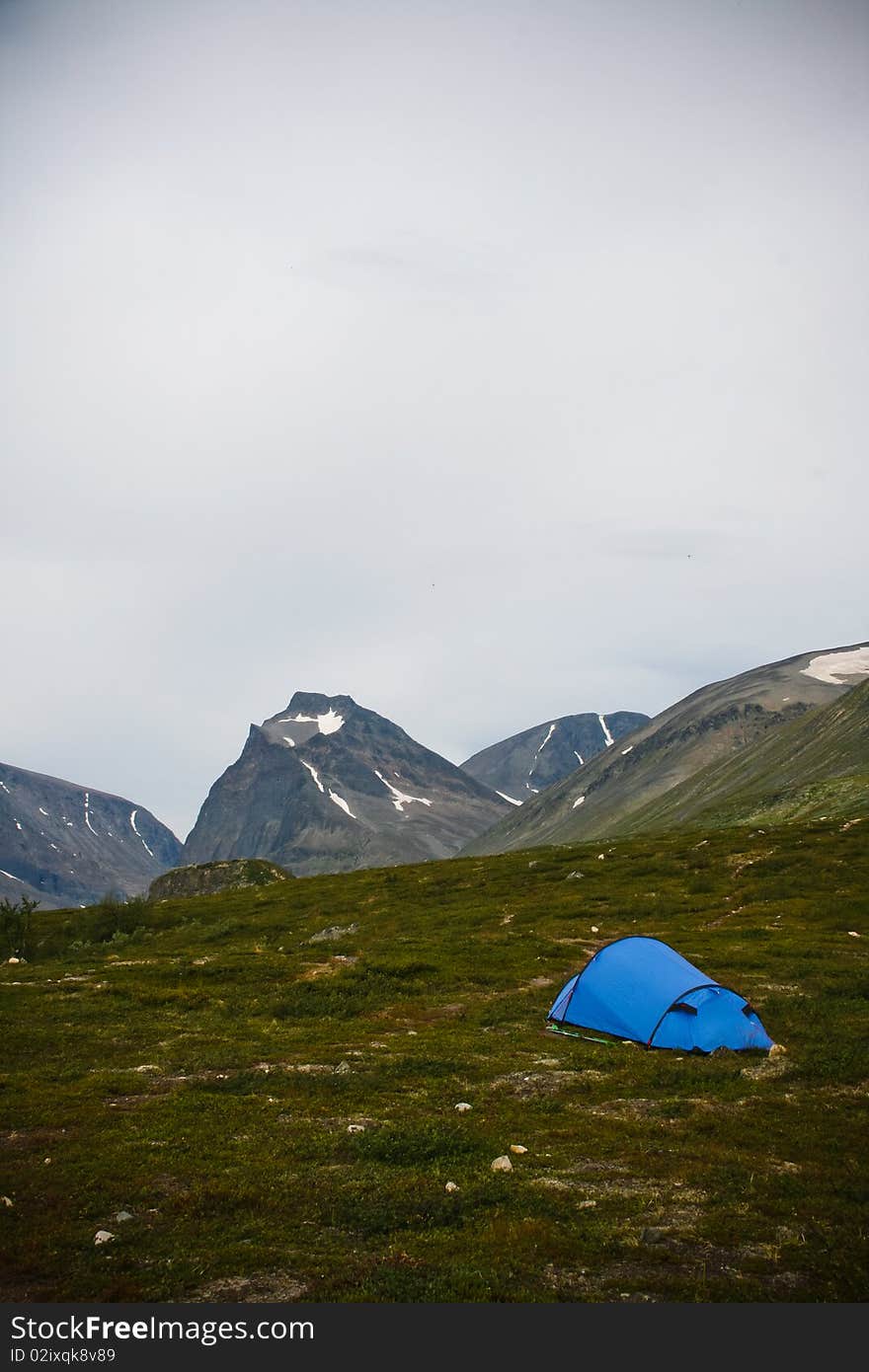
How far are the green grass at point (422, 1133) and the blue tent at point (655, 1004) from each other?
1.00m

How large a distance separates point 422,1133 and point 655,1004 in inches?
402

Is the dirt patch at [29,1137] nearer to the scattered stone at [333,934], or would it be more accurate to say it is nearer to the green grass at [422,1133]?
the green grass at [422,1133]

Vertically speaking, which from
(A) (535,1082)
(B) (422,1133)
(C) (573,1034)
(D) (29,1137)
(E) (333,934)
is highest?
(D) (29,1137)

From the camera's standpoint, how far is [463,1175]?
13.0 meters

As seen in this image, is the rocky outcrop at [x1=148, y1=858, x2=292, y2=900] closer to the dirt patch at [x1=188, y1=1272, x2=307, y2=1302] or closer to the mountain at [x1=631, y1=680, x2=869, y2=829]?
the mountain at [x1=631, y1=680, x2=869, y2=829]

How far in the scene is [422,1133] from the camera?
1482 centimetres

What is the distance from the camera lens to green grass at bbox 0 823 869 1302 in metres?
9.91

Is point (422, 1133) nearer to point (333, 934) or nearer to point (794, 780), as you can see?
point (333, 934)

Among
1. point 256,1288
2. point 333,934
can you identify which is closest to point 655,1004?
point 256,1288

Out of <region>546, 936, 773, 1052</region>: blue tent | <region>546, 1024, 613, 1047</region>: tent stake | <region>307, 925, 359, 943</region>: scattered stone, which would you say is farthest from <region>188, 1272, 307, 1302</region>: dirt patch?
<region>307, 925, 359, 943</region>: scattered stone

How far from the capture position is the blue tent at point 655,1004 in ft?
69.5

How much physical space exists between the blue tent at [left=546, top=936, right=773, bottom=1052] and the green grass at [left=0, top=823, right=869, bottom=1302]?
1002 millimetres

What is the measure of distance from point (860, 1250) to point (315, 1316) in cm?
674

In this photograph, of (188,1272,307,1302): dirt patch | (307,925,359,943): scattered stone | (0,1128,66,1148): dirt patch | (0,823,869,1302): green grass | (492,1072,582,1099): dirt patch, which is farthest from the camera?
(307,925,359,943): scattered stone
